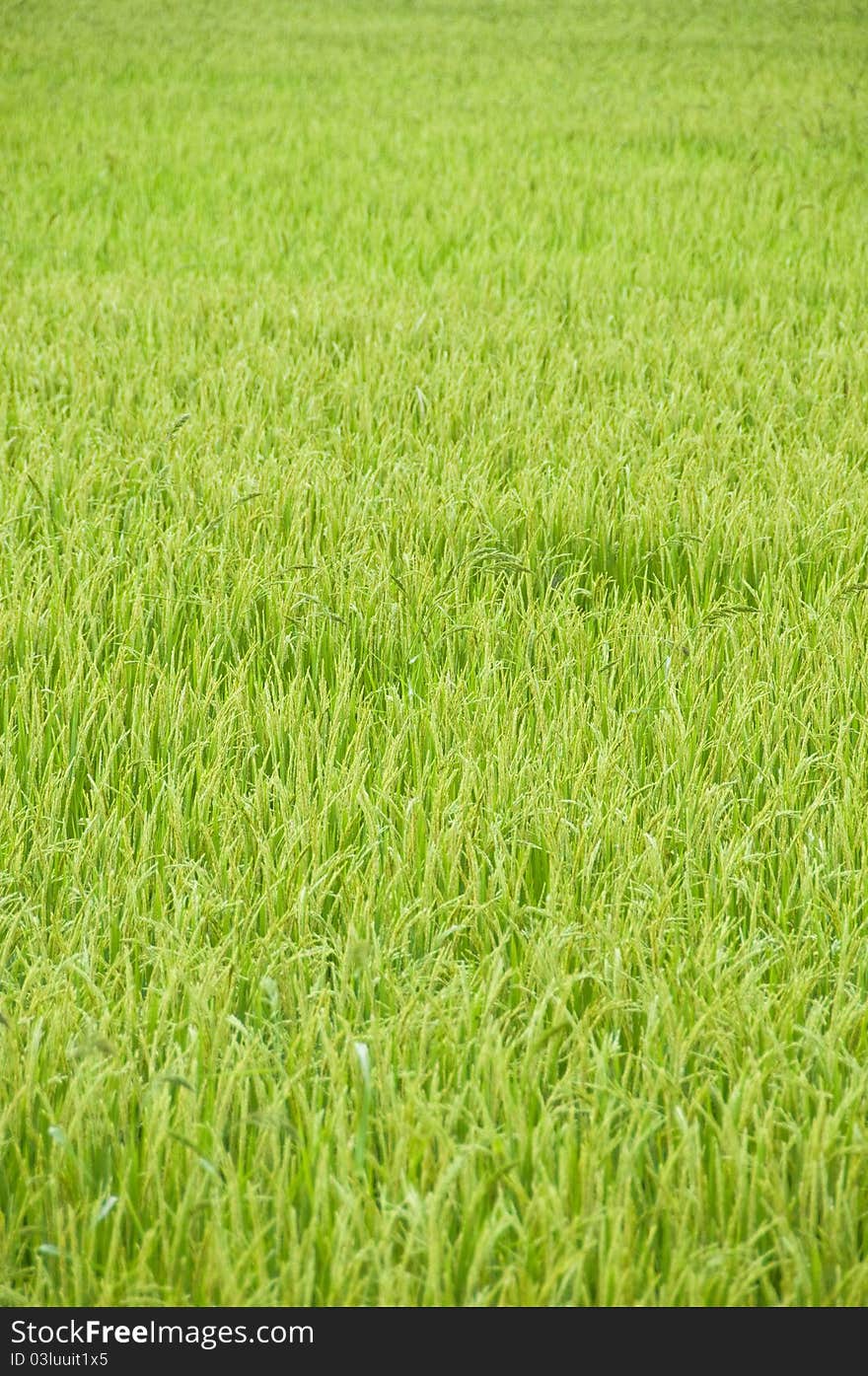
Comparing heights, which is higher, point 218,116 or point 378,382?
point 218,116

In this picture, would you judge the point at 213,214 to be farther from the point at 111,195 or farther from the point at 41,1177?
the point at 41,1177

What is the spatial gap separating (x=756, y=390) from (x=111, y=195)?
11.8ft

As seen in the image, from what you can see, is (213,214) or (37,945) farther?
(213,214)

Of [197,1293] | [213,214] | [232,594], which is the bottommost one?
[197,1293]

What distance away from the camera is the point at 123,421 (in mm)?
2836

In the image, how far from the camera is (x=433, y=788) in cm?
146

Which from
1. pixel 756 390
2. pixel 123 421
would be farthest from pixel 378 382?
pixel 756 390

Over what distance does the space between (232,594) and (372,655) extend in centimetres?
26

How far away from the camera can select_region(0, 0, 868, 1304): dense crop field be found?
36.8 inches

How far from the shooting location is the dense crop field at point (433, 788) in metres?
0.93

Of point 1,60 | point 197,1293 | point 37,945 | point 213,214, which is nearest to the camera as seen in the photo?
point 197,1293

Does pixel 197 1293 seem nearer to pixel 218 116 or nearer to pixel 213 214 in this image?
pixel 213 214

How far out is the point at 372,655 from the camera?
6.20 feet

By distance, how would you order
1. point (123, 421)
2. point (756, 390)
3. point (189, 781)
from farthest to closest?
point (756, 390) < point (123, 421) < point (189, 781)
